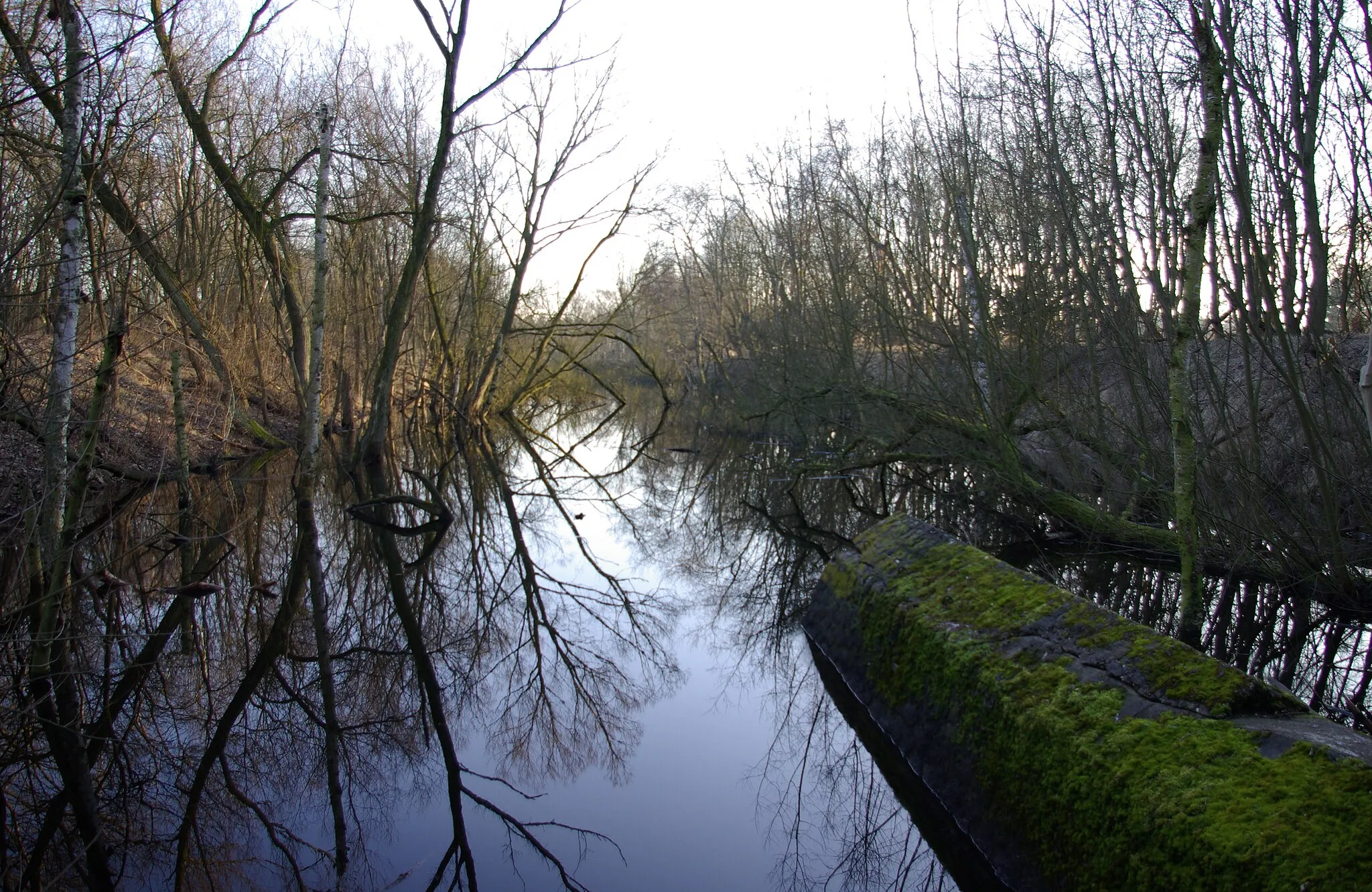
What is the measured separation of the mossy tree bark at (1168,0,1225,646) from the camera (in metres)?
4.48

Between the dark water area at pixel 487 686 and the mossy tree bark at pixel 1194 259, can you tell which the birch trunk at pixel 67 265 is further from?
the mossy tree bark at pixel 1194 259

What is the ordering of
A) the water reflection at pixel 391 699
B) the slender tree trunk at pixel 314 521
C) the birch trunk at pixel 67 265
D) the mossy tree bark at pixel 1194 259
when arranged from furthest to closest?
the birch trunk at pixel 67 265
the mossy tree bark at pixel 1194 259
the slender tree trunk at pixel 314 521
the water reflection at pixel 391 699

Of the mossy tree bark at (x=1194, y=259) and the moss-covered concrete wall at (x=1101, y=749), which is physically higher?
the mossy tree bark at (x=1194, y=259)

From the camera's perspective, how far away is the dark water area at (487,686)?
350cm

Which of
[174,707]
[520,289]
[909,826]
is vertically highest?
[520,289]

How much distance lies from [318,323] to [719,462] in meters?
8.50

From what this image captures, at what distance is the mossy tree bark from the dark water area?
3.93 ft

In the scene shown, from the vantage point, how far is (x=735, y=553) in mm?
9328

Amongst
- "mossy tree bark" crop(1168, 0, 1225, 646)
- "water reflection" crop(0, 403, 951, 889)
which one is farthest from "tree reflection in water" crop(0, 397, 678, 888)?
"mossy tree bark" crop(1168, 0, 1225, 646)

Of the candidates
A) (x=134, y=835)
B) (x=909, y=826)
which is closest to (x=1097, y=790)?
(x=909, y=826)

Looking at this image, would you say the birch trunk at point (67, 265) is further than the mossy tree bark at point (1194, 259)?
Yes

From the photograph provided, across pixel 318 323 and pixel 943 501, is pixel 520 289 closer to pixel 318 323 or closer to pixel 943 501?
pixel 318 323

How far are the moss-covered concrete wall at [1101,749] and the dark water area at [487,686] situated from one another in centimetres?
28

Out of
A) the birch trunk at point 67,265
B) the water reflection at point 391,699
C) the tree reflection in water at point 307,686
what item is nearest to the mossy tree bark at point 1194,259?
the water reflection at point 391,699
